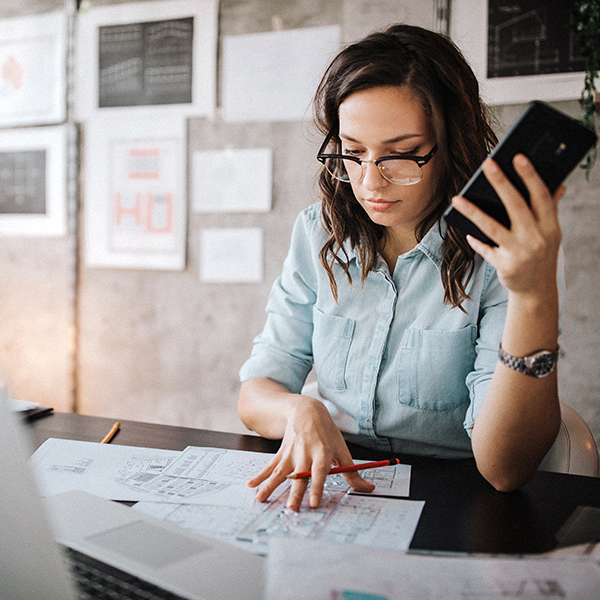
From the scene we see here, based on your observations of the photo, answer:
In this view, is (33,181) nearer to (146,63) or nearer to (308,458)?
(146,63)

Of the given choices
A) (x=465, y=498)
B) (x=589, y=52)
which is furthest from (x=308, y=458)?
(x=589, y=52)

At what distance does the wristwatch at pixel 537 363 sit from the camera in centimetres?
76

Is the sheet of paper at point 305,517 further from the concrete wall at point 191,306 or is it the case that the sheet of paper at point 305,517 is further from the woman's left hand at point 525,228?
the concrete wall at point 191,306

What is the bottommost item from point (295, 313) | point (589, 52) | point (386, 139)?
point (295, 313)

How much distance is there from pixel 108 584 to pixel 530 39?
2072 mm

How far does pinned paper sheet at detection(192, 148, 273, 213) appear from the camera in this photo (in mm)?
2279

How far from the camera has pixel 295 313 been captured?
126 centimetres

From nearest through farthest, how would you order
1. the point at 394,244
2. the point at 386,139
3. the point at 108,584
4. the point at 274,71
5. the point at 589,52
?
the point at 108,584, the point at 386,139, the point at 394,244, the point at 589,52, the point at 274,71

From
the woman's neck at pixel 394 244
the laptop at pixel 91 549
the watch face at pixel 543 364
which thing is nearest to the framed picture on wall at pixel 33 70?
the woman's neck at pixel 394 244

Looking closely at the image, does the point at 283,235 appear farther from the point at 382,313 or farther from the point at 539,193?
the point at 539,193

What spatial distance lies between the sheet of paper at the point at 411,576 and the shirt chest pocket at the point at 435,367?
2.05ft

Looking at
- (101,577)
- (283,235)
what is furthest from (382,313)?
(283,235)

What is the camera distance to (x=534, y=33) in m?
1.92

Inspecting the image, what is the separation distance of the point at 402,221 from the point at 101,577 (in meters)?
0.78
